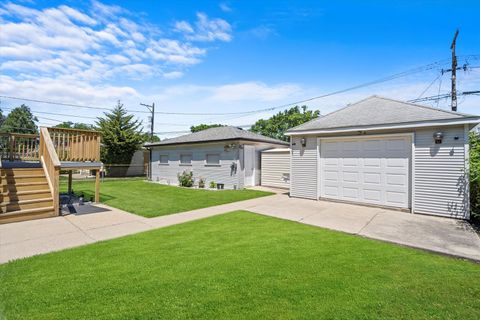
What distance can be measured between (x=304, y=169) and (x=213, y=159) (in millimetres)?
6069

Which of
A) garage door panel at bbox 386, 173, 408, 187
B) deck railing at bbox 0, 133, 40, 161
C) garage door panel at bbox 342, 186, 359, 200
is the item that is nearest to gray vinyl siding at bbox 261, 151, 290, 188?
garage door panel at bbox 342, 186, 359, 200

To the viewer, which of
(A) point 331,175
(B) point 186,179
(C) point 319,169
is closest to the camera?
(A) point 331,175

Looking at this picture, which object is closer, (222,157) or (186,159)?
(222,157)

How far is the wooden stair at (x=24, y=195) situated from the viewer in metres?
6.08

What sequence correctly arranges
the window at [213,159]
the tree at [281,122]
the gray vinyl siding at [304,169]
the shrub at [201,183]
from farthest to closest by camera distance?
the tree at [281,122] < the shrub at [201,183] < the window at [213,159] < the gray vinyl siding at [304,169]

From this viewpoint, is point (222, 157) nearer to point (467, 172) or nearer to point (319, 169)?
point (319, 169)

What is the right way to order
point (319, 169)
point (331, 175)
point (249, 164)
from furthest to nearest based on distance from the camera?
point (249, 164) → point (319, 169) → point (331, 175)

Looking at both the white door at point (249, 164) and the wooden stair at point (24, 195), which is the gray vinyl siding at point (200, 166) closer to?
the white door at point (249, 164)

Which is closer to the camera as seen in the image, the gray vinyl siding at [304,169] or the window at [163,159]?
the gray vinyl siding at [304,169]

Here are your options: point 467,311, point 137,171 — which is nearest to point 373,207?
point 467,311

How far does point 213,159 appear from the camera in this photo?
14.0 m

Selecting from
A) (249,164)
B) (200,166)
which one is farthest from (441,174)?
(200,166)

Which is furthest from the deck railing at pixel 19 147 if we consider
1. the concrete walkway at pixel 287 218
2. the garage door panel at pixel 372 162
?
the garage door panel at pixel 372 162

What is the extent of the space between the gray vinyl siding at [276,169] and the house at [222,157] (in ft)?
1.44
